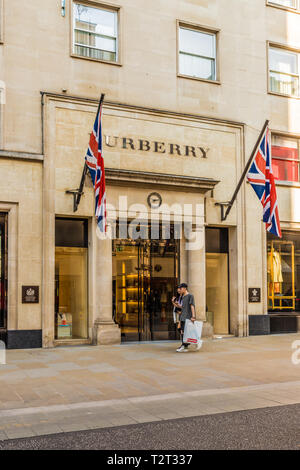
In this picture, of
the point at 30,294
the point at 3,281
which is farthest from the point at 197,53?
the point at 3,281

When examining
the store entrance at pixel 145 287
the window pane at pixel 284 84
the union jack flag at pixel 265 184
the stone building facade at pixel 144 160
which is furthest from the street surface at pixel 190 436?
the window pane at pixel 284 84

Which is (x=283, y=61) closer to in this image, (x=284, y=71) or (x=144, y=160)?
(x=284, y=71)

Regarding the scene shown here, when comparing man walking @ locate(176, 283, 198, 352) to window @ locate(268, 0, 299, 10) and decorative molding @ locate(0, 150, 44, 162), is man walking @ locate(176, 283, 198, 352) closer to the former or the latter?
decorative molding @ locate(0, 150, 44, 162)

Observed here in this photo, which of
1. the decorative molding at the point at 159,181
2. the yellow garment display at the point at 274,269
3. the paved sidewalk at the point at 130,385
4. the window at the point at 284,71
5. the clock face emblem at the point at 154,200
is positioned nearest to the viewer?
the paved sidewalk at the point at 130,385

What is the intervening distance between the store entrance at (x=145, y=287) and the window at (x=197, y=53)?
5.83m

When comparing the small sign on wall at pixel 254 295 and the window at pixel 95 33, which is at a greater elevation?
the window at pixel 95 33

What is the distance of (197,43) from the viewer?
60.3 ft

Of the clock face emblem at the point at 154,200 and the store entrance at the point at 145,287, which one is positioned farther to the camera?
the clock face emblem at the point at 154,200

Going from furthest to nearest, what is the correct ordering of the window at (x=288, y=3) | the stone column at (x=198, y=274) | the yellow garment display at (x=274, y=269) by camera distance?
the window at (x=288, y=3) → the yellow garment display at (x=274, y=269) → the stone column at (x=198, y=274)

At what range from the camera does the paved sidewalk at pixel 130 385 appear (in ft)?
25.0

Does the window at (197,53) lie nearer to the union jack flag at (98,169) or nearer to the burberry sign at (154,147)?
the burberry sign at (154,147)

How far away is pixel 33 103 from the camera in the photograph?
50.7 ft
